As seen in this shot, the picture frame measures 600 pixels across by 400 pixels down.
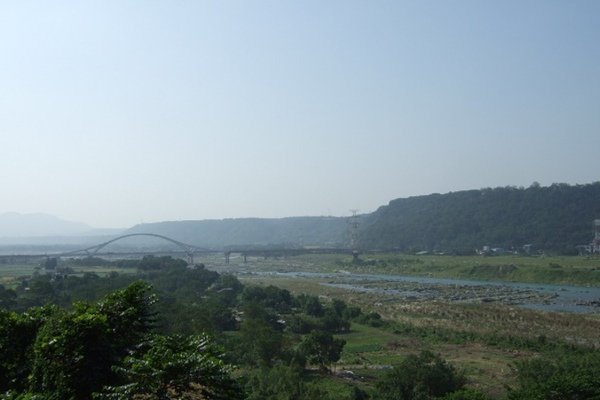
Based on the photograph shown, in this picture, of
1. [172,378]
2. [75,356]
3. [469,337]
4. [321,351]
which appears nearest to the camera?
[172,378]

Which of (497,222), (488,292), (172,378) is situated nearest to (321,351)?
(172,378)

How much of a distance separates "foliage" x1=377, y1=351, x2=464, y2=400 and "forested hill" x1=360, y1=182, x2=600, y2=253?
76.0 meters

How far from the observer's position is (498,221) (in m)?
115

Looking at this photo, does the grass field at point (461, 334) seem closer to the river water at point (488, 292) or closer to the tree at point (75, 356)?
the river water at point (488, 292)

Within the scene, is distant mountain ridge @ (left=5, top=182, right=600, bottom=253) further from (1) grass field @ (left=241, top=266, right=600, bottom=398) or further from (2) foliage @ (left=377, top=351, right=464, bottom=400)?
(2) foliage @ (left=377, top=351, right=464, bottom=400)

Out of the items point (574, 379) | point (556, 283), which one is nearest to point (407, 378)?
point (574, 379)

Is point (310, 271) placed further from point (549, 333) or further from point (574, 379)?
point (574, 379)

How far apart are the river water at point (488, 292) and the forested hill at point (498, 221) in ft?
116

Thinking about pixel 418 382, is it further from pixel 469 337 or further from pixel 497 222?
pixel 497 222

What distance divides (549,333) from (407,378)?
16.1m

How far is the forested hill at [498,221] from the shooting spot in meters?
100

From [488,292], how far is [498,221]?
6792 cm

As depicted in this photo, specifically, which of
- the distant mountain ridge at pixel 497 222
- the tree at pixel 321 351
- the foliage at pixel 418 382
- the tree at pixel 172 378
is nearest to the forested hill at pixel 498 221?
the distant mountain ridge at pixel 497 222

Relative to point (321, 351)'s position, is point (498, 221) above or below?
above
